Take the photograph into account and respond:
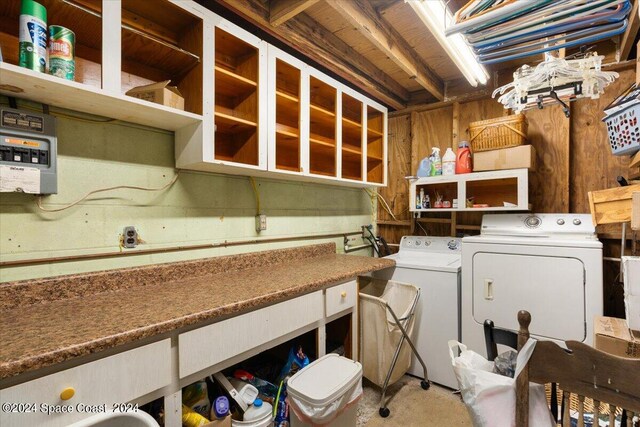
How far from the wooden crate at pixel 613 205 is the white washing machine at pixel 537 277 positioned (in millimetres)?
281

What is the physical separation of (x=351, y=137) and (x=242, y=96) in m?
1.20

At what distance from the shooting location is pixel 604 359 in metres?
0.71

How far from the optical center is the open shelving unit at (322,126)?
7.46ft

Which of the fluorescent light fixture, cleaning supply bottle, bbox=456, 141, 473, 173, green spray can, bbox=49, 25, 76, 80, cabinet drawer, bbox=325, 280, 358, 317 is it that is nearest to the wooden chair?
cabinet drawer, bbox=325, 280, 358, 317

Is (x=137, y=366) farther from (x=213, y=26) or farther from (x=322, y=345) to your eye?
(x=213, y=26)

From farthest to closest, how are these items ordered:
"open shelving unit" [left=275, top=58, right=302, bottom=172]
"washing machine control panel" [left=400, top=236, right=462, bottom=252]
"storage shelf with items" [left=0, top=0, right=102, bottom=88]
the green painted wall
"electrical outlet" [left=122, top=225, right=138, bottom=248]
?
"washing machine control panel" [left=400, top=236, right=462, bottom=252] → "open shelving unit" [left=275, top=58, right=302, bottom=172] → "electrical outlet" [left=122, top=225, right=138, bottom=248] → the green painted wall → "storage shelf with items" [left=0, top=0, right=102, bottom=88]

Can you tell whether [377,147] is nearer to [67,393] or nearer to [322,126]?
[322,126]

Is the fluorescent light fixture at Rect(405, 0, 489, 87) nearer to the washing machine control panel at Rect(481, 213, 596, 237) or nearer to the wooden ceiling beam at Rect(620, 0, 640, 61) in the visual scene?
the wooden ceiling beam at Rect(620, 0, 640, 61)

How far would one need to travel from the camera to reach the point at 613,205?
4.96 ft

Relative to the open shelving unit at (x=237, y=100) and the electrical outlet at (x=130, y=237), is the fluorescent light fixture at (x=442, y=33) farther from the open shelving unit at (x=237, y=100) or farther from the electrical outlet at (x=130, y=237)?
the electrical outlet at (x=130, y=237)

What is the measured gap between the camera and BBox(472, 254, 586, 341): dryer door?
1794mm

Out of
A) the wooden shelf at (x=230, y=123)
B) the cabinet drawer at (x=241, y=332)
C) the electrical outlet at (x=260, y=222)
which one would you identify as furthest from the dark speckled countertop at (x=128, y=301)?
the wooden shelf at (x=230, y=123)


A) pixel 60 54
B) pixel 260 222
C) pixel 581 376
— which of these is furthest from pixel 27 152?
pixel 581 376

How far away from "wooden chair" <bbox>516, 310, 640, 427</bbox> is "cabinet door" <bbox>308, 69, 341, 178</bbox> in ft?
5.44
